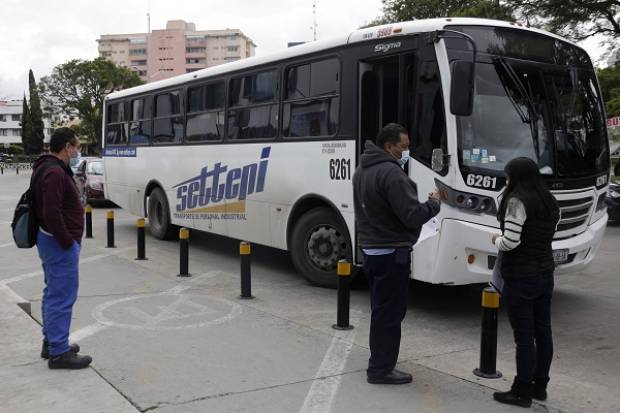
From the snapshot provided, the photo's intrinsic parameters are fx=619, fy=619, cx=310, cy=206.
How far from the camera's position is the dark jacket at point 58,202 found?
4613mm

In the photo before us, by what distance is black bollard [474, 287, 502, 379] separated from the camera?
475 cm

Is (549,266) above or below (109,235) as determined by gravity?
above

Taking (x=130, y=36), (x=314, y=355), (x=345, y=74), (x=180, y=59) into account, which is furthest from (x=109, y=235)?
(x=130, y=36)

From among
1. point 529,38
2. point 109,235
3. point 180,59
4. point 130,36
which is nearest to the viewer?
point 529,38

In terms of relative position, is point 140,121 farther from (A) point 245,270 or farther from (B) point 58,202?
(B) point 58,202

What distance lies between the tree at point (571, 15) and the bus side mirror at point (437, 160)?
15.9m

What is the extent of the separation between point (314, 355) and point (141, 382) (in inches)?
58.6

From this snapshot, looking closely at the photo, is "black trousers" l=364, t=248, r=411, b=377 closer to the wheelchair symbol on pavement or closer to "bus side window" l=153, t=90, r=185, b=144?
the wheelchair symbol on pavement

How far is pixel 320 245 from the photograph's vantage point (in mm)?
7871

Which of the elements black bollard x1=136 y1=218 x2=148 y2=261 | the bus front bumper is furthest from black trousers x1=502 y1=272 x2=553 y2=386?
black bollard x1=136 y1=218 x2=148 y2=261

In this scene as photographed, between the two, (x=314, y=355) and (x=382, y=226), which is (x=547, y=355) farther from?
(x=314, y=355)

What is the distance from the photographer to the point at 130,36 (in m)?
137

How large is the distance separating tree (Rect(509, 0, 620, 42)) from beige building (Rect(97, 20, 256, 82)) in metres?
109

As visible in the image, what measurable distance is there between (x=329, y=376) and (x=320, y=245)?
3.15 metres
